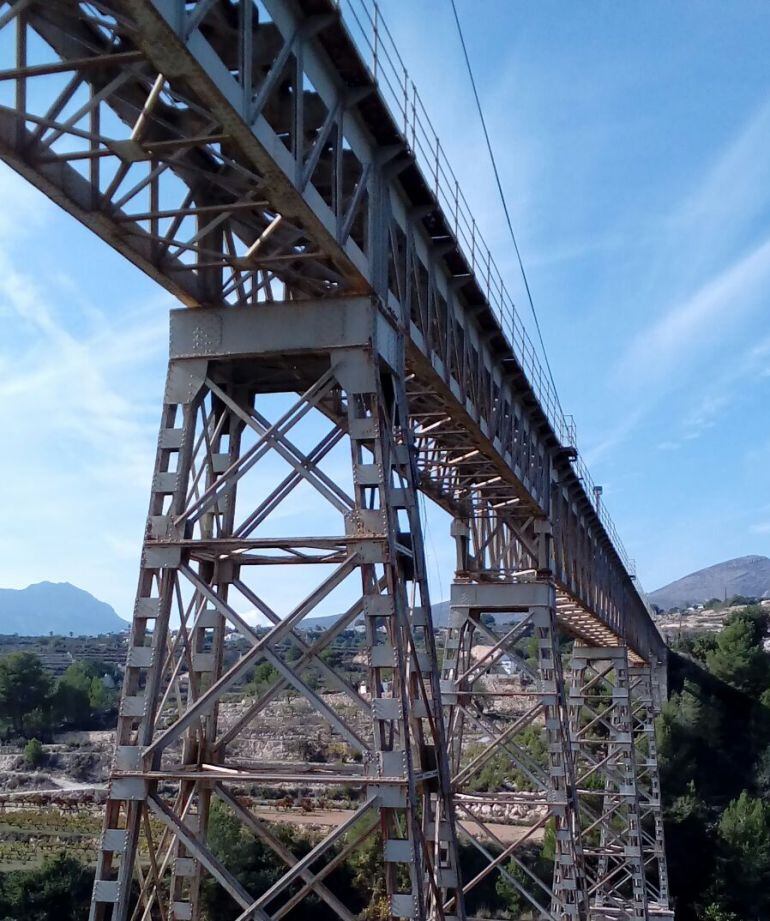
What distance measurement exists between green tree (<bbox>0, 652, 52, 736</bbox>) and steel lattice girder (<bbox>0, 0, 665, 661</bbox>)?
49.4 m

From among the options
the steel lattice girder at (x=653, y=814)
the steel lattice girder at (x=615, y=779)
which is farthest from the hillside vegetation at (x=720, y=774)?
the steel lattice girder at (x=615, y=779)

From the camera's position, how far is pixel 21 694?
55.1 metres

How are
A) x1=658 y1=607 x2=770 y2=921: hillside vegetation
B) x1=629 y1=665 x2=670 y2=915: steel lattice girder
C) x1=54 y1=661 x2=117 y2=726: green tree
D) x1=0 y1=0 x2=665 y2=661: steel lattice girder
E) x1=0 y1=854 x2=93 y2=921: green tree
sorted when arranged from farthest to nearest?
x1=54 y1=661 x2=117 y2=726: green tree → x1=658 y1=607 x2=770 y2=921: hillside vegetation → x1=629 y1=665 x2=670 y2=915: steel lattice girder → x1=0 y1=854 x2=93 y2=921: green tree → x1=0 y1=0 x2=665 y2=661: steel lattice girder

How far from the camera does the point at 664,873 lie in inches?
1163

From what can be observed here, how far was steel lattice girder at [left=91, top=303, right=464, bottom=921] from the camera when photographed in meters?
6.60

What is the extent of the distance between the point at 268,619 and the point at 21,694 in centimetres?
5308

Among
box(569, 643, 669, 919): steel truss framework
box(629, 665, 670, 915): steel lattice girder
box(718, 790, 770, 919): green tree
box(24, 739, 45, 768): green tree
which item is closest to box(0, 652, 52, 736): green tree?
box(24, 739, 45, 768): green tree

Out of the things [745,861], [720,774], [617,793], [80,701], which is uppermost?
[80,701]

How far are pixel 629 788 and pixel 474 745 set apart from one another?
2318 cm

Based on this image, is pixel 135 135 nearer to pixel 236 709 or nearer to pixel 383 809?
pixel 383 809

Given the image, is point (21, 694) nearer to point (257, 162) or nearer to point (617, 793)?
point (617, 793)

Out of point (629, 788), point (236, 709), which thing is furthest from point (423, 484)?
point (236, 709)

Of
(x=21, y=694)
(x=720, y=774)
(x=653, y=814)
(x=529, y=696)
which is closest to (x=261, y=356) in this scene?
(x=529, y=696)

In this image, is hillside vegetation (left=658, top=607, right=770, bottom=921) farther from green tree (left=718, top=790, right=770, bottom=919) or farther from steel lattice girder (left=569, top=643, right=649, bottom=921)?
steel lattice girder (left=569, top=643, right=649, bottom=921)
